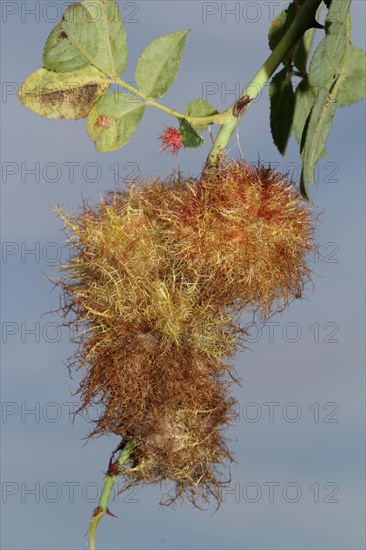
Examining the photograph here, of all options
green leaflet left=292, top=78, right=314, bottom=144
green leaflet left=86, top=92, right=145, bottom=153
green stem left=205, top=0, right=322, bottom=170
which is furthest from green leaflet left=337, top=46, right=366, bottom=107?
green leaflet left=86, top=92, right=145, bottom=153

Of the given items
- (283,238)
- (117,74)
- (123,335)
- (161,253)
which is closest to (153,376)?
(123,335)

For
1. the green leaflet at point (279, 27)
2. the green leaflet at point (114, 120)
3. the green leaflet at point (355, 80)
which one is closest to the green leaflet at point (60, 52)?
the green leaflet at point (114, 120)

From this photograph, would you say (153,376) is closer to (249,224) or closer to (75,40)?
(249,224)

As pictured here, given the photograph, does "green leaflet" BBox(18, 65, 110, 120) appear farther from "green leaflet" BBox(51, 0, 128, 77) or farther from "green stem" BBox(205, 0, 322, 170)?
"green stem" BBox(205, 0, 322, 170)

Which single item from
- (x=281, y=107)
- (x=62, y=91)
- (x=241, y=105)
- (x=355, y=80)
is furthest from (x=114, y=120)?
(x=355, y=80)

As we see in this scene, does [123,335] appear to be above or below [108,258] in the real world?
below

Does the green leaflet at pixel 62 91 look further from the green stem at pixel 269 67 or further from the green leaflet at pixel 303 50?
the green leaflet at pixel 303 50

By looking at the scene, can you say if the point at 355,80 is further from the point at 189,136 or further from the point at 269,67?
the point at 189,136
